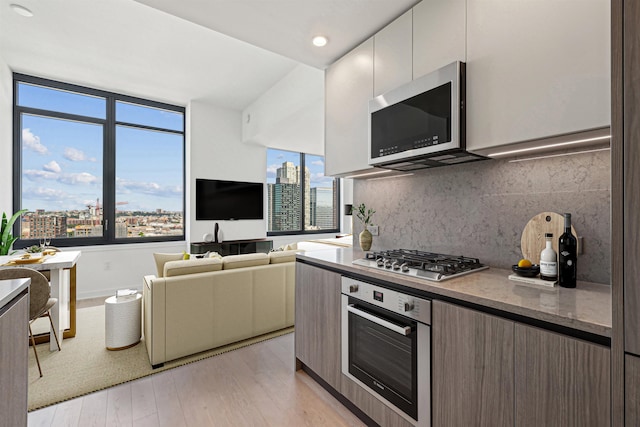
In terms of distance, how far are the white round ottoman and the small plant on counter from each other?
2197mm

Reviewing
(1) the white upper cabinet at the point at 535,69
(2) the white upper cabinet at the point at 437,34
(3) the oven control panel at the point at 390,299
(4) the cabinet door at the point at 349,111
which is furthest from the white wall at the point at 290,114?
(3) the oven control panel at the point at 390,299

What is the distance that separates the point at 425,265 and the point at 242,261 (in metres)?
1.82

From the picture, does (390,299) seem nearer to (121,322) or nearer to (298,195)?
(121,322)

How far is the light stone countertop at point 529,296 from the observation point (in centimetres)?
89

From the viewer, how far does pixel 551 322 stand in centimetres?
94

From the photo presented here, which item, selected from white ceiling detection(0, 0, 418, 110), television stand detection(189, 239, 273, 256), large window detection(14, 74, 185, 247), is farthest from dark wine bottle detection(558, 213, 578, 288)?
large window detection(14, 74, 185, 247)

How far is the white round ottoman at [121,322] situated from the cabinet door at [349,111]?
217 centimetres

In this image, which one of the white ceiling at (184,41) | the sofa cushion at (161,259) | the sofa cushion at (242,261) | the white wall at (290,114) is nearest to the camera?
the white ceiling at (184,41)

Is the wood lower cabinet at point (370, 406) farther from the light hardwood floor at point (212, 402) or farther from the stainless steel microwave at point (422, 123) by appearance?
the stainless steel microwave at point (422, 123)

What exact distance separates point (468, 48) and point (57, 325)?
3.89m

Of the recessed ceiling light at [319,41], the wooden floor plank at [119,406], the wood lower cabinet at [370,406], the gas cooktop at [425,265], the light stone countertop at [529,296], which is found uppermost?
the recessed ceiling light at [319,41]

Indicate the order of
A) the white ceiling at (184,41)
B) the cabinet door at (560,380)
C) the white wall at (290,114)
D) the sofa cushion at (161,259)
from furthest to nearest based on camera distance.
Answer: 1. the white wall at (290,114)
2. the sofa cushion at (161,259)
3. the white ceiling at (184,41)
4. the cabinet door at (560,380)

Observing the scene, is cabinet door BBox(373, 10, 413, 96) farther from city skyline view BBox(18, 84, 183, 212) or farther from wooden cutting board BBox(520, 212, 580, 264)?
city skyline view BBox(18, 84, 183, 212)

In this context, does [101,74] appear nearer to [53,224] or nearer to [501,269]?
[53,224]
